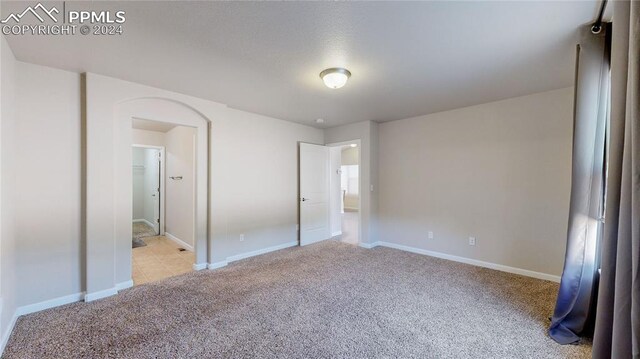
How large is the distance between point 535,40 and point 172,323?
12.8ft

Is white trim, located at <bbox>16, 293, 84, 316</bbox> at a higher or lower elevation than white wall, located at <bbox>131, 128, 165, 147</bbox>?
Answer: lower

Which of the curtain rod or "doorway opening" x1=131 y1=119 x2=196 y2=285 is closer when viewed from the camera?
the curtain rod

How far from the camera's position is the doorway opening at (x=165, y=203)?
12.9 ft

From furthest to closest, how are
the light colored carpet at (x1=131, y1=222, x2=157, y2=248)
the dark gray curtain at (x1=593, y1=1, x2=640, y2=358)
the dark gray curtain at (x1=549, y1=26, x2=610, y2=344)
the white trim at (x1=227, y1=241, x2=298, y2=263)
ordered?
the light colored carpet at (x1=131, y1=222, x2=157, y2=248), the white trim at (x1=227, y1=241, x2=298, y2=263), the dark gray curtain at (x1=549, y1=26, x2=610, y2=344), the dark gray curtain at (x1=593, y1=1, x2=640, y2=358)

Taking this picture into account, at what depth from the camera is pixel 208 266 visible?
12.4 ft

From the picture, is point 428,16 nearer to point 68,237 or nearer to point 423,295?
point 423,295

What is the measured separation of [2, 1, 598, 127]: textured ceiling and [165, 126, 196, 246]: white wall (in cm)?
160

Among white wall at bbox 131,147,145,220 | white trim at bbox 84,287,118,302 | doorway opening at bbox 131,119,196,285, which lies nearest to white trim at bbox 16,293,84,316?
white trim at bbox 84,287,118,302

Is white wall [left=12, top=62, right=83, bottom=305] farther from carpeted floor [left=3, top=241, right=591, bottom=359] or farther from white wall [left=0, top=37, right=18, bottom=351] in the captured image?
carpeted floor [left=3, top=241, right=591, bottom=359]

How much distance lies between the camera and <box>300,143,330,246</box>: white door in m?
5.16

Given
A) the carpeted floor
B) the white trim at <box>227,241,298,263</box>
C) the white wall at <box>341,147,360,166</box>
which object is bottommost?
the carpeted floor

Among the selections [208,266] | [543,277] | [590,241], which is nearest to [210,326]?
[208,266]

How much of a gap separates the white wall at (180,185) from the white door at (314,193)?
199 centimetres

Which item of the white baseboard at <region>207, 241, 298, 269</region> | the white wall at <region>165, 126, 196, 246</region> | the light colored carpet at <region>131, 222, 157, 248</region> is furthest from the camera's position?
the light colored carpet at <region>131, 222, 157, 248</region>
